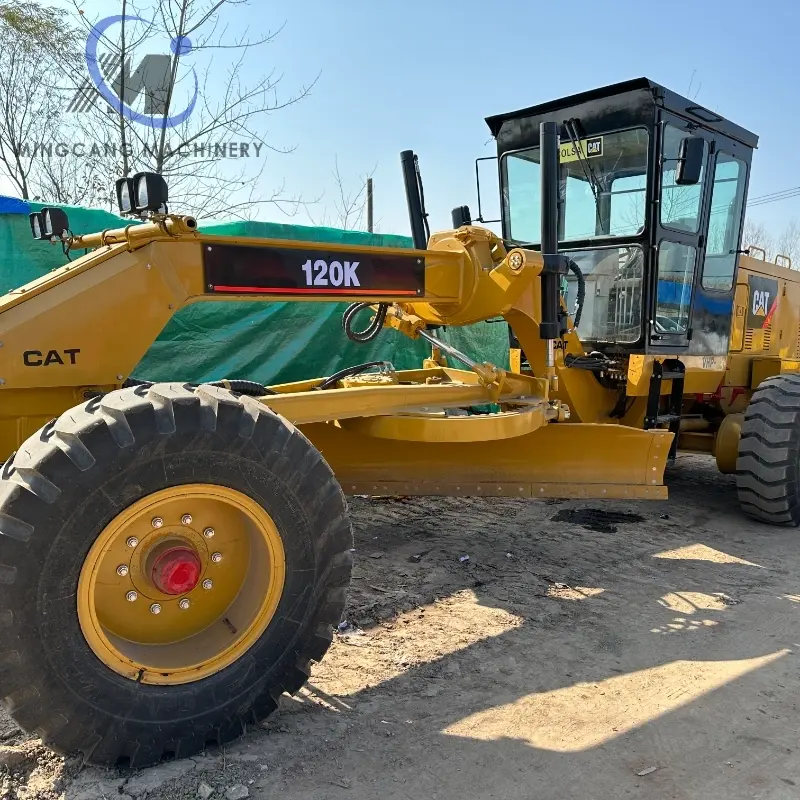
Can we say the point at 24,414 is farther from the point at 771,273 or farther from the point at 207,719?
the point at 771,273

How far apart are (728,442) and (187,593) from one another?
4.57 metres

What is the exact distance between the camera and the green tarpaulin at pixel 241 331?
5.79 m

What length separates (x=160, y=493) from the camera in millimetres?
2391

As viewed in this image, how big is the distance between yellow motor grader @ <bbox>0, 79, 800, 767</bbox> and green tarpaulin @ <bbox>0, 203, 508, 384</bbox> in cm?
184

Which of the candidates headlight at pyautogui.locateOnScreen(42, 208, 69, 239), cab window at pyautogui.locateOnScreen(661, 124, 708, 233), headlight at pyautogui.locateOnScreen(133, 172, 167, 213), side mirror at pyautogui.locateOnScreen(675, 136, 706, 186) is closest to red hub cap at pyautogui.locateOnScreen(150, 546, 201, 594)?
headlight at pyautogui.locateOnScreen(133, 172, 167, 213)

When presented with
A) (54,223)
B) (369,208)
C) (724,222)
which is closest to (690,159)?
(724,222)

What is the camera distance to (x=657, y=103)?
4988 mm

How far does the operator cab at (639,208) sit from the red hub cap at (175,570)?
3.84 m

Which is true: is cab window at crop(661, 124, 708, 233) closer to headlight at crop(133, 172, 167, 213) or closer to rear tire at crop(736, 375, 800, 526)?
rear tire at crop(736, 375, 800, 526)

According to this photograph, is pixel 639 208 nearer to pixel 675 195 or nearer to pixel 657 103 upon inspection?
pixel 675 195

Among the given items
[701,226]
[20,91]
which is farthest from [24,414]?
[20,91]

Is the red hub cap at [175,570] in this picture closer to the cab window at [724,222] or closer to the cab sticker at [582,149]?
the cab sticker at [582,149]

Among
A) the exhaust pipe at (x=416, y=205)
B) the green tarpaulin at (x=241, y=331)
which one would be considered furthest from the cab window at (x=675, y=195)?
the green tarpaulin at (x=241, y=331)

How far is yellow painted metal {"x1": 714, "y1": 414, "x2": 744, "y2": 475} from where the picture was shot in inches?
223
